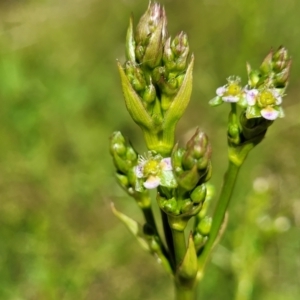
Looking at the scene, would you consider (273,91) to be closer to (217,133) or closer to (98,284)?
(98,284)

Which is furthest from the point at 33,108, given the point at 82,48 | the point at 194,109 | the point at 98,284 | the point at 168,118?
the point at 168,118

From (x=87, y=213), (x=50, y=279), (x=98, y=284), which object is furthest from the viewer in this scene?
(x=87, y=213)

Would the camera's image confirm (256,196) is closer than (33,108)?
Yes

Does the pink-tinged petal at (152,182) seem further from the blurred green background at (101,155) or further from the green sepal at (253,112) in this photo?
the blurred green background at (101,155)

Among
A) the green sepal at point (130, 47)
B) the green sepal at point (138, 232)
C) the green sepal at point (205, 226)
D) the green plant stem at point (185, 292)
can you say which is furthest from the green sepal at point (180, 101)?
the green plant stem at point (185, 292)

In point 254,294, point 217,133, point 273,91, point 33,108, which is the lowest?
point 254,294

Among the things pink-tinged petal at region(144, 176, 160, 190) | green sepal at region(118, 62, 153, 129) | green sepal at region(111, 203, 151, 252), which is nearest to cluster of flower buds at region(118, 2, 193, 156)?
green sepal at region(118, 62, 153, 129)
